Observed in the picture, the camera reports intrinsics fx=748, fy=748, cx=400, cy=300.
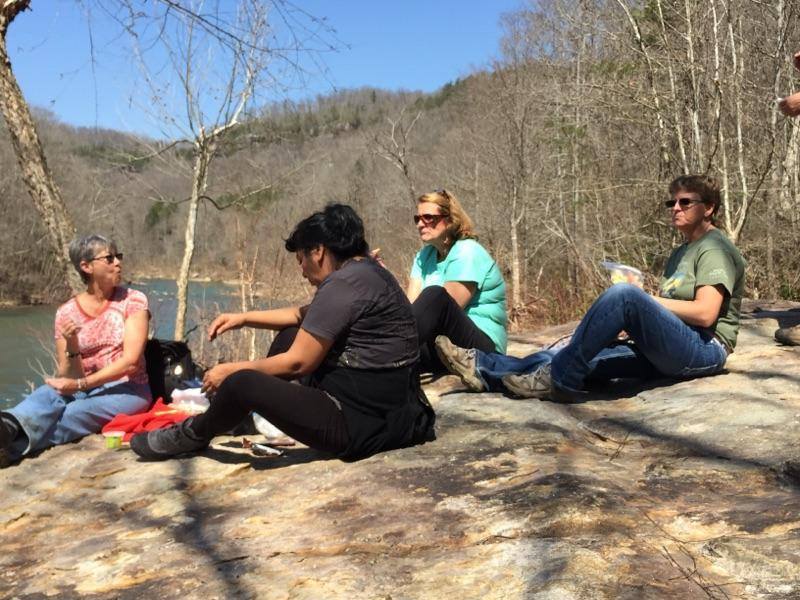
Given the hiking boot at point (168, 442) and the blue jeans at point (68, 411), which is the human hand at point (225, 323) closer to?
the hiking boot at point (168, 442)

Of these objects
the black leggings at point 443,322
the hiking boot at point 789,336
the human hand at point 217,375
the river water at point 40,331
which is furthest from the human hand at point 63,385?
the river water at point 40,331

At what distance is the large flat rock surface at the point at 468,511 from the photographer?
188 centimetres

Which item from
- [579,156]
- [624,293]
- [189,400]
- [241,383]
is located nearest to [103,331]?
[189,400]

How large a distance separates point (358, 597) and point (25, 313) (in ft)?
107

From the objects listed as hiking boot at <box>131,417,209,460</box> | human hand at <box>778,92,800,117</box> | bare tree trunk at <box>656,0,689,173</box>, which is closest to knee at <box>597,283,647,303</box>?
human hand at <box>778,92,800,117</box>

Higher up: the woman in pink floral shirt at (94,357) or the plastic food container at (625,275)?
the plastic food container at (625,275)

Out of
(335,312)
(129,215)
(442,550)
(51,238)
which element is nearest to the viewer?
(442,550)

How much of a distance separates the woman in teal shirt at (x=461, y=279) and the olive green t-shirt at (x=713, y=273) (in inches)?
40.2

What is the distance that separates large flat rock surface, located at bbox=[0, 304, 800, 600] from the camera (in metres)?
1.88

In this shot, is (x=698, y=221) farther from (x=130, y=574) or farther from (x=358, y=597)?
(x=130, y=574)

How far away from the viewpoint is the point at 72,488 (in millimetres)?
3299

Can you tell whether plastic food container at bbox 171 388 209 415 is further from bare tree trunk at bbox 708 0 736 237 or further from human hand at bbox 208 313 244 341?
bare tree trunk at bbox 708 0 736 237

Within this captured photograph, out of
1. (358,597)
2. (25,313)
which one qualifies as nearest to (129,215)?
A: (25,313)

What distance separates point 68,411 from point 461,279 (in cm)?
227
